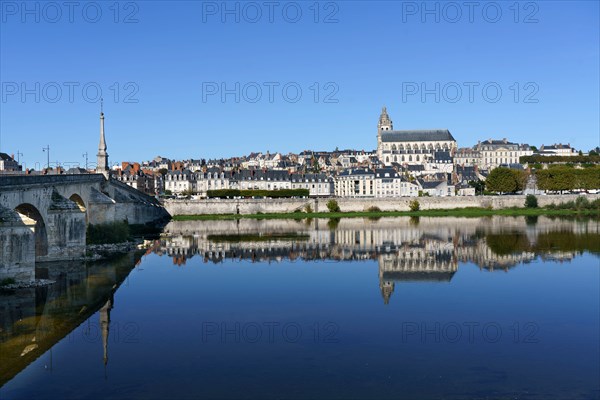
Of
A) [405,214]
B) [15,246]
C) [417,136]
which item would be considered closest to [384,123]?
[417,136]

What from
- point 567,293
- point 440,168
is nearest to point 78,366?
point 567,293

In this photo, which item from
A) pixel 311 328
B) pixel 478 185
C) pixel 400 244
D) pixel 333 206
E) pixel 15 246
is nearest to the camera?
pixel 311 328

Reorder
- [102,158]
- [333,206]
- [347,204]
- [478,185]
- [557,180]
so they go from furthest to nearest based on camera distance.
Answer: [478,185]
[557,180]
[347,204]
[333,206]
[102,158]

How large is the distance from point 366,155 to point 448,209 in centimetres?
5633

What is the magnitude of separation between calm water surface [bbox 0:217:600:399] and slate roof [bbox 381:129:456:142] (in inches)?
3480

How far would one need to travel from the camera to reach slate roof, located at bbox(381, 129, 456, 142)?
391ft

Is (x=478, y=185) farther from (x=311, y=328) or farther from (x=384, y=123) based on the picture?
(x=311, y=328)

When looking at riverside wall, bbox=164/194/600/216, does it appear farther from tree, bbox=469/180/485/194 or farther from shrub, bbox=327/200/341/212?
tree, bbox=469/180/485/194

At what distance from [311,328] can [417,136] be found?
10613cm

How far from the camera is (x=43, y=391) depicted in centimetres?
1169

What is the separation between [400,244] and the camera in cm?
3744

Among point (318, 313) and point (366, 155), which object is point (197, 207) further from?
point (366, 155)

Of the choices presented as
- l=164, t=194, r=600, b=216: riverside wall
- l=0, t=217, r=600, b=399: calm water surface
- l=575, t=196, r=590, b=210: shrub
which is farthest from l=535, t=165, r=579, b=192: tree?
l=0, t=217, r=600, b=399: calm water surface

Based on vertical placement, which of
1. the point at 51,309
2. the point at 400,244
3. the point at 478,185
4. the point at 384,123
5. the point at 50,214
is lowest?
the point at 51,309
